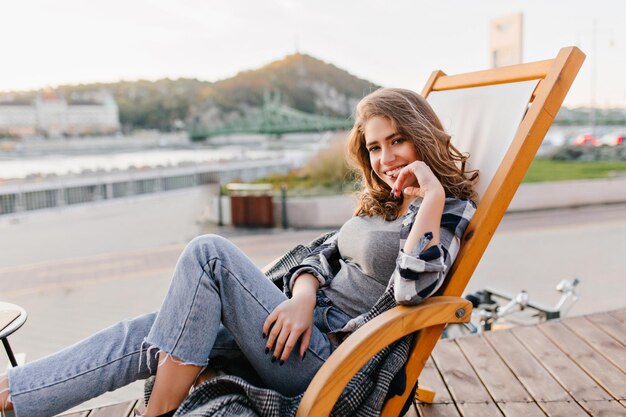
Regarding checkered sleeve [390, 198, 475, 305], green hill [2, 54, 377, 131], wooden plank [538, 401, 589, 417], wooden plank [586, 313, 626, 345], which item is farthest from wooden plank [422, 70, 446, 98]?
green hill [2, 54, 377, 131]

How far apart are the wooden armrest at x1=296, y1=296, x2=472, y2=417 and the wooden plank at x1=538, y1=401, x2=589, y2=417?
705 millimetres

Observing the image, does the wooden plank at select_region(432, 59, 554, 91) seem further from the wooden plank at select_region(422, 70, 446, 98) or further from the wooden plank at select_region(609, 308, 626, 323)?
the wooden plank at select_region(609, 308, 626, 323)

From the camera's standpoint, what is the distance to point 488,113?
1736 millimetres

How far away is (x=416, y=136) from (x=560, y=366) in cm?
120

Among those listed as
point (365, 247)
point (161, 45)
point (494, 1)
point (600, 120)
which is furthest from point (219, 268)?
point (161, 45)

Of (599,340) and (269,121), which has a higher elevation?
(269,121)

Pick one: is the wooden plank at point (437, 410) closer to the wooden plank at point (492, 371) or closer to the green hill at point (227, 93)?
the wooden plank at point (492, 371)

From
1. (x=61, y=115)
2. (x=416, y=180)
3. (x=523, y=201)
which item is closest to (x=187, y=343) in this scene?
(x=416, y=180)

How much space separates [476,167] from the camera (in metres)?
1.67

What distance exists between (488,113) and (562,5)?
1020cm

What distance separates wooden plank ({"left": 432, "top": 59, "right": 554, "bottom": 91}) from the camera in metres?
1.56

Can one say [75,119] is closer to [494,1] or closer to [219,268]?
[494,1]

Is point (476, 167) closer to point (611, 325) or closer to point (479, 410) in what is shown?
point (479, 410)

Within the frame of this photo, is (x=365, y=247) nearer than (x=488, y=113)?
Yes
